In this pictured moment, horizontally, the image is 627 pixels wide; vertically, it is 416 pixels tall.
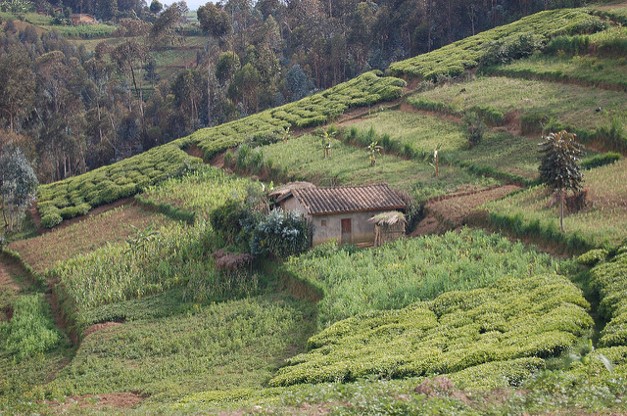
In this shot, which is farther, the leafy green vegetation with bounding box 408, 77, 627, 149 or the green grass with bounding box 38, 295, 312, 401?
the leafy green vegetation with bounding box 408, 77, 627, 149

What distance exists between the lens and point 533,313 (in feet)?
66.2

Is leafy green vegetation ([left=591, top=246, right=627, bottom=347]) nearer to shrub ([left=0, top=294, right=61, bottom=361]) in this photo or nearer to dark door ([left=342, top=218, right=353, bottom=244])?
dark door ([left=342, top=218, right=353, bottom=244])

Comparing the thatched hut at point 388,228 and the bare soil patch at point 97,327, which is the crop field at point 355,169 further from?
the bare soil patch at point 97,327

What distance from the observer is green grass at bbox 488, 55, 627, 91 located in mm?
39688

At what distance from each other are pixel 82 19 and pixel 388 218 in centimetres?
9487

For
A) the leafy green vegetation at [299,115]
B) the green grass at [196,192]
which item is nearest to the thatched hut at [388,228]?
the green grass at [196,192]

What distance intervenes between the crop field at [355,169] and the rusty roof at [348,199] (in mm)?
1209

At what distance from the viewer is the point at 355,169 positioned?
38.8 m

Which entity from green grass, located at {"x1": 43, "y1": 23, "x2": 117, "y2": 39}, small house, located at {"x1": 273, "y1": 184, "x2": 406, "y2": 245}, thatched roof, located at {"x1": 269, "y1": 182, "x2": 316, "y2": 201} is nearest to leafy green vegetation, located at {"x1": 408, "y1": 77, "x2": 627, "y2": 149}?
small house, located at {"x1": 273, "y1": 184, "x2": 406, "y2": 245}

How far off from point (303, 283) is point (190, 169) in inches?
834

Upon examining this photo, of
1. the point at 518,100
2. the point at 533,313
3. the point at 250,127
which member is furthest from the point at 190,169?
the point at 533,313

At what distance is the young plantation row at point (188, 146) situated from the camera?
47125 millimetres

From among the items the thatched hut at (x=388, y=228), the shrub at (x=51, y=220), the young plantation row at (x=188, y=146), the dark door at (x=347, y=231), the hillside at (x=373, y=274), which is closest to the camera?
the hillside at (x=373, y=274)

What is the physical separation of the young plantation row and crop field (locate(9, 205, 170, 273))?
2153 millimetres
